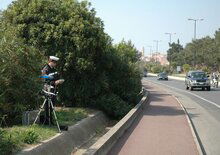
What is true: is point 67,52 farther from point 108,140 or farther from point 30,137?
point 30,137

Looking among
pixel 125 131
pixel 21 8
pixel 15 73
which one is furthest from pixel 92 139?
pixel 21 8

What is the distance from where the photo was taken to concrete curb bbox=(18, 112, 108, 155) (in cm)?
754

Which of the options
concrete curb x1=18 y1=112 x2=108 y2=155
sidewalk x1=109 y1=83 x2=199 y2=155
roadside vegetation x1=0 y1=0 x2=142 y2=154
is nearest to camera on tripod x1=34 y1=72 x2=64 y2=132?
concrete curb x1=18 y1=112 x2=108 y2=155

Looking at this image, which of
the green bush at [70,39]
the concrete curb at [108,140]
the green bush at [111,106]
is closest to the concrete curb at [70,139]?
the concrete curb at [108,140]

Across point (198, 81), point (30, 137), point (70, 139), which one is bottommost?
point (70, 139)

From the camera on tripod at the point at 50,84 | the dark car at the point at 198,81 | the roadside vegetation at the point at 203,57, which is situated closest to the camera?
the camera on tripod at the point at 50,84

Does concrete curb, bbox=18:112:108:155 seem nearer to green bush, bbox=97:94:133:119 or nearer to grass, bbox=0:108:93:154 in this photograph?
grass, bbox=0:108:93:154

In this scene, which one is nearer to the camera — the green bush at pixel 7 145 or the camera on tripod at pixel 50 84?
the green bush at pixel 7 145

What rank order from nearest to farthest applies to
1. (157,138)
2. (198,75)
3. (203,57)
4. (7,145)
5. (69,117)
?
(7,145) < (157,138) < (69,117) < (198,75) < (203,57)

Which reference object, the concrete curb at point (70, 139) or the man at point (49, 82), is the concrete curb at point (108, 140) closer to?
the concrete curb at point (70, 139)

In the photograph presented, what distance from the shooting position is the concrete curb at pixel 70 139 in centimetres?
754

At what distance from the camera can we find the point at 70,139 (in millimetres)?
9602

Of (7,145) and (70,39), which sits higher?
(70,39)

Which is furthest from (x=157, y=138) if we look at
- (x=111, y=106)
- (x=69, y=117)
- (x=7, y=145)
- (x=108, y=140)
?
(x=111, y=106)
